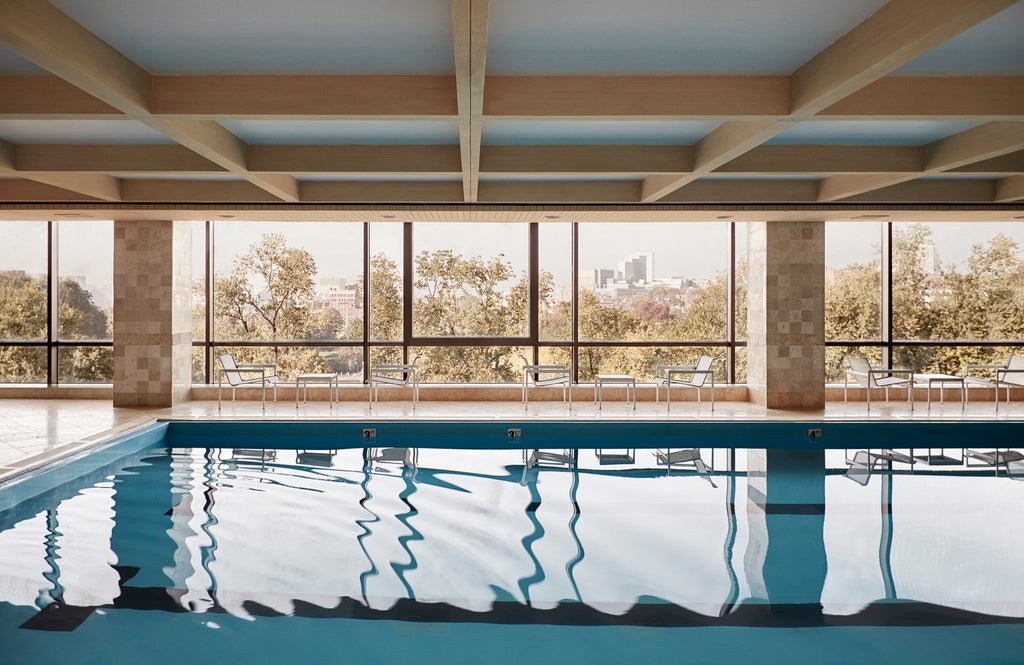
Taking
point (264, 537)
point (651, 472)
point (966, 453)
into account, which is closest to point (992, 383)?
point (966, 453)

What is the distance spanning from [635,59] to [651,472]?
410 centimetres

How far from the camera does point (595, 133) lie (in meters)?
5.45

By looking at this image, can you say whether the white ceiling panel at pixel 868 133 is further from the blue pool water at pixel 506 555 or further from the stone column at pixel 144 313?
the stone column at pixel 144 313

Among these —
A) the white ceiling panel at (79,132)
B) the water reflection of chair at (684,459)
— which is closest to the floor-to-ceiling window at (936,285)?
the water reflection of chair at (684,459)

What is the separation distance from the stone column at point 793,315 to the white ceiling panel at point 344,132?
5204 millimetres

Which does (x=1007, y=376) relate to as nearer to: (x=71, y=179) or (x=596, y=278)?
(x=596, y=278)

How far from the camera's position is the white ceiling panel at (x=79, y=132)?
16.6ft

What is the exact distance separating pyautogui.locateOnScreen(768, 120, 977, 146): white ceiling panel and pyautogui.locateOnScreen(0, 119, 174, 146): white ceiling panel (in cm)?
492

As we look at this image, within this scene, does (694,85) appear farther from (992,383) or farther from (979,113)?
(992,383)

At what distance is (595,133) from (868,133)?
2131 mm

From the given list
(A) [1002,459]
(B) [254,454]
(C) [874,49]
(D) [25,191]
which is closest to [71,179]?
(D) [25,191]

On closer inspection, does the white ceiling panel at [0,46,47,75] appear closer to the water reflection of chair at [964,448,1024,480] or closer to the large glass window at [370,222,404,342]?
the large glass window at [370,222,404,342]

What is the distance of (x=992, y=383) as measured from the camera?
866 cm

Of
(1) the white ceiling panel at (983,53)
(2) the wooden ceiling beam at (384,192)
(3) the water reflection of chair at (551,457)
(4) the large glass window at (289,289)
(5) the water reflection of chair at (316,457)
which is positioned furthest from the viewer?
(4) the large glass window at (289,289)
